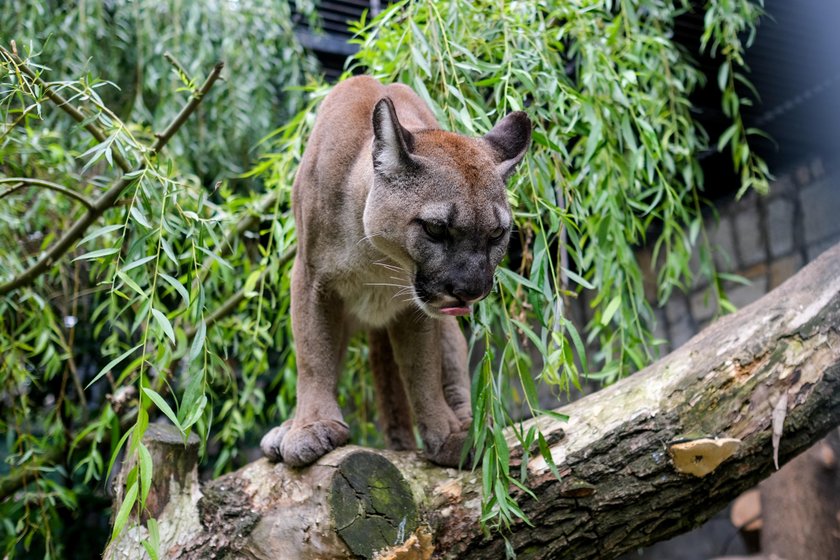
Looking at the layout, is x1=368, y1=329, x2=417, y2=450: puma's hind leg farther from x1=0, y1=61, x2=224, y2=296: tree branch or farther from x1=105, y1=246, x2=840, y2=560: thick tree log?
x1=0, y1=61, x2=224, y2=296: tree branch

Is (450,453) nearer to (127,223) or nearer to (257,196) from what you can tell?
(127,223)

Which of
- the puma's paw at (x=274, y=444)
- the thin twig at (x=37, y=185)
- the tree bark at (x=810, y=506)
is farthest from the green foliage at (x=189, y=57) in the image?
the tree bark at (x=810, y=506)

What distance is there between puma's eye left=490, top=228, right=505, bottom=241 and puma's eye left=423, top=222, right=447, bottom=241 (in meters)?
0.14

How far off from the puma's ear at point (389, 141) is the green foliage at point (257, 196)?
35 centimetres

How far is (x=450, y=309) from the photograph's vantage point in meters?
2.28

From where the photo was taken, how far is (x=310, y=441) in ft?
8.08

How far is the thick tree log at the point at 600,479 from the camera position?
2.21 meters

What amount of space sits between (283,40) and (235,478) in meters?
3.06

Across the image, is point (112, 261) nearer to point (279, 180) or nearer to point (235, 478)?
point (235, 478)

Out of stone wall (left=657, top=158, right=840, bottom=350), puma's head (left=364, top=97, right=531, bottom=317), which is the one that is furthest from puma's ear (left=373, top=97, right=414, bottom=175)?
stone wall (left=657, top=158, right=840, bottom=350)

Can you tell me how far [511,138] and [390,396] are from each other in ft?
3.97

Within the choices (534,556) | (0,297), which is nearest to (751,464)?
(534,556)

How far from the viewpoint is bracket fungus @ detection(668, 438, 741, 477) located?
2283 millimetres

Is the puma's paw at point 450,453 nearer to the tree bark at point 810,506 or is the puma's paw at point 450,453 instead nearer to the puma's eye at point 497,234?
the puma's eye at point 497,234
